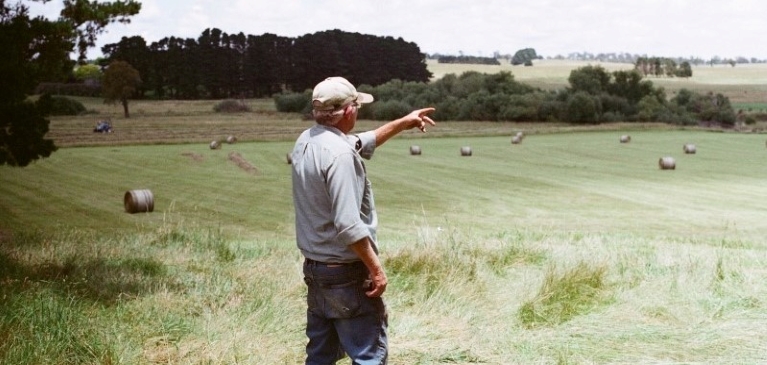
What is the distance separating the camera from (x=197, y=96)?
49.4 m

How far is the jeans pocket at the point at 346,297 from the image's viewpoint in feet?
13.8

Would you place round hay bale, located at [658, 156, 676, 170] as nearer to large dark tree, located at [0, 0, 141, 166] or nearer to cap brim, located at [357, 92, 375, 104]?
large dark tree, located at [0, 0, 141, 166]

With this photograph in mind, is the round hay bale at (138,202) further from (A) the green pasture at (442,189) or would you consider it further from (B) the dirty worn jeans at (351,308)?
(B) the dirty worn jeans at (351,308)

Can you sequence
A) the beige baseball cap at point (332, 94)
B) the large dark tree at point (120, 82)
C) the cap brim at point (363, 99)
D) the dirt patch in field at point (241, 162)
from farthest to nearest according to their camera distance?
the large dark tree at point (120, 82)
the dirt patch in field at point (241, 162)
the cap brim at point (363, 99)
the beige baseball cap at point (332, 94)

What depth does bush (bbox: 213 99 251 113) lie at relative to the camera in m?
50.1

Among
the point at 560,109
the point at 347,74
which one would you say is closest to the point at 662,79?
the point at 560,109

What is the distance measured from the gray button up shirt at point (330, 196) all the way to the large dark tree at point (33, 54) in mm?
13388

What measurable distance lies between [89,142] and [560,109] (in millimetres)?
34543

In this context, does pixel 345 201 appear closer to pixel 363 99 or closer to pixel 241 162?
pixel 363 99

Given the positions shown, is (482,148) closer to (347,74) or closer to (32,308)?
(347,74)

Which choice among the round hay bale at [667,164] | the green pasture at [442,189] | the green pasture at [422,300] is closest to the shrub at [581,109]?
the green pasture at [442,189]

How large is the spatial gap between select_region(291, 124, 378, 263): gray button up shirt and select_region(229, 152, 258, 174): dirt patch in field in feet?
82.1

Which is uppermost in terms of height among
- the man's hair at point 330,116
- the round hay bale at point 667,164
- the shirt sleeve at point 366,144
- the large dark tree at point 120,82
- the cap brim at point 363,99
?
the large dark tree at point 120,82

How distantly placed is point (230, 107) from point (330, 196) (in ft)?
155
